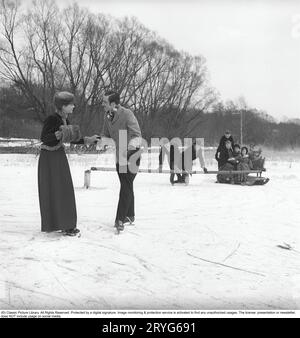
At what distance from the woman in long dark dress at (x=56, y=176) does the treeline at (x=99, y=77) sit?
12454mm

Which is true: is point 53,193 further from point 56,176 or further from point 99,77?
point 99,77

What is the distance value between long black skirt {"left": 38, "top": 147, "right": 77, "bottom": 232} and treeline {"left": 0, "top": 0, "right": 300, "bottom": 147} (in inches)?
499

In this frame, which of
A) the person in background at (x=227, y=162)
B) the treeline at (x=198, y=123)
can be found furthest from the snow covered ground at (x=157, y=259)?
the treeline at (x=198, y=123)

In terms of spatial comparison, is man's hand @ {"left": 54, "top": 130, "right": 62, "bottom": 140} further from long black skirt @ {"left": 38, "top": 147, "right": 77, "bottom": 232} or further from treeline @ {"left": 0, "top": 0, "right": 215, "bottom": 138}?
treeline @ {"left": 0, "top": 0, "right": 215, "bottom": 138}

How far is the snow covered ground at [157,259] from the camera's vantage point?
3424mm

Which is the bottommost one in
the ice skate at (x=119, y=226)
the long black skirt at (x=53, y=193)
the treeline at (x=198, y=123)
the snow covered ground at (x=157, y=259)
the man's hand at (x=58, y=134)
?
the snow covered ground at (x=157, y=259)

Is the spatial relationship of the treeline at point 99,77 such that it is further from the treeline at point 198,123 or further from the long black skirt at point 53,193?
the long black skirt at point 53,193

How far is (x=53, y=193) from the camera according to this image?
16.5 ft

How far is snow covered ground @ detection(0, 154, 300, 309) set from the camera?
342 cm

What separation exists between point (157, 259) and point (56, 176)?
1.46 meters

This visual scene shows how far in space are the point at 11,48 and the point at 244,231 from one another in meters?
31.4

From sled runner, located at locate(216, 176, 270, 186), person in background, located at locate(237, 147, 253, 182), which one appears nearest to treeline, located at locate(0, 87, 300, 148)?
person in background, located at locate(237, 147, 253, 182)

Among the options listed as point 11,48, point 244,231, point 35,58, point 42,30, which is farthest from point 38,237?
point 11,48

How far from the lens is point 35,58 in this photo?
3175 centimetres
